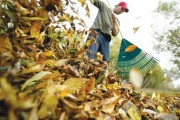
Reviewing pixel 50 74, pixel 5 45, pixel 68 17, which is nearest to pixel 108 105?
pixel 50 74

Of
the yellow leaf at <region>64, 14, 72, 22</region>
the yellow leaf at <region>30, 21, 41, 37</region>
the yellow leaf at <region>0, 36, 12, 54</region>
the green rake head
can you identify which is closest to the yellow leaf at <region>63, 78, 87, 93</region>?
the yellow leaf at <region>0, 36, 12, 54</region>

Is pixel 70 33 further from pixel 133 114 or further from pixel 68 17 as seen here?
pixel 133 114

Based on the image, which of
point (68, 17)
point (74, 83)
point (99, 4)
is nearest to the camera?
point (74, 83)

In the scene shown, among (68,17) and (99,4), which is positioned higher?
(99,4)

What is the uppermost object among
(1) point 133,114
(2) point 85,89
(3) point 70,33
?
(3) point 70,33

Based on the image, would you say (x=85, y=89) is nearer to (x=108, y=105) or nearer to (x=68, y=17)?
(x=108, y=105)

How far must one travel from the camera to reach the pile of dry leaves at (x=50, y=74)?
605 mm

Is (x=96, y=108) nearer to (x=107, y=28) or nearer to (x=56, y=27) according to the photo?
(x=56, y=27)

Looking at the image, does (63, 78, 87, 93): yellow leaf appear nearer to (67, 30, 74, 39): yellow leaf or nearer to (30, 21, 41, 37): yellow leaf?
(30, 21, 41, 37): yellow leaf

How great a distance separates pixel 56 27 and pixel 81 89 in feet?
1.87

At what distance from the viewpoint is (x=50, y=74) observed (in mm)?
752

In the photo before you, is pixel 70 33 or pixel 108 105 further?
pixel 70 33

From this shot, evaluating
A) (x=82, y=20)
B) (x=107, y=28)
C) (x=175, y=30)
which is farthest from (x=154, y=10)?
(x=82, y=20)

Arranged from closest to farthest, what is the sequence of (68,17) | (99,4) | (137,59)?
(68,17) → (99,4) → (137,59)
